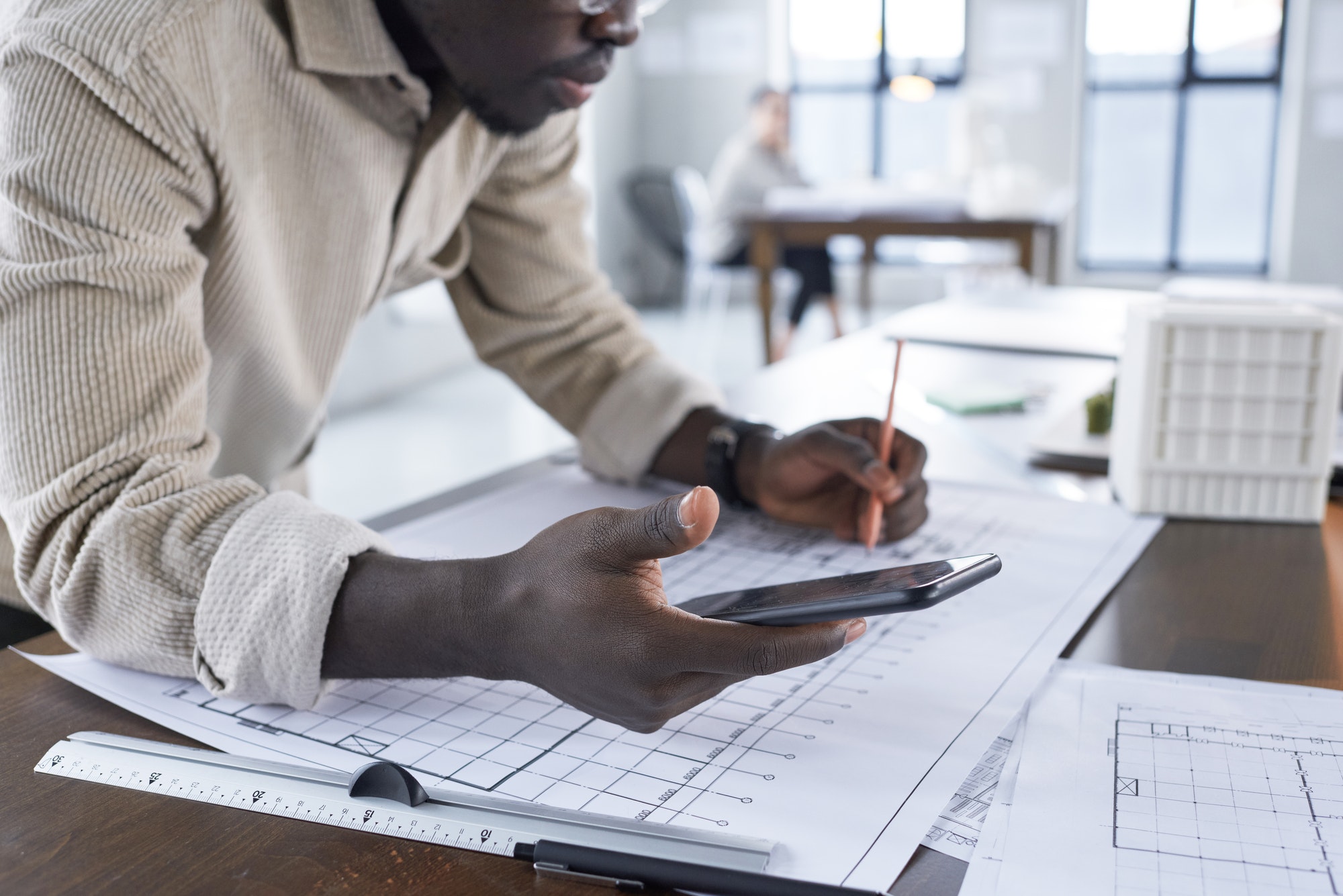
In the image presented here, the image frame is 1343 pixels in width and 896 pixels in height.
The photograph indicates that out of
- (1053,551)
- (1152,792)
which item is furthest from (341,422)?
(1152,792)

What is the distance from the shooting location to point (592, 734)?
60cm

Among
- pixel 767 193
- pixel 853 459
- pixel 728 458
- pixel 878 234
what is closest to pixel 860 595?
pixel 853 459

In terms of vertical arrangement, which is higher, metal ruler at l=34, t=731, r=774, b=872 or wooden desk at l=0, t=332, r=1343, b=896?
metal ruler at l=34, t=731, r=774, b=872

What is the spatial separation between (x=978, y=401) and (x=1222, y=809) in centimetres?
83

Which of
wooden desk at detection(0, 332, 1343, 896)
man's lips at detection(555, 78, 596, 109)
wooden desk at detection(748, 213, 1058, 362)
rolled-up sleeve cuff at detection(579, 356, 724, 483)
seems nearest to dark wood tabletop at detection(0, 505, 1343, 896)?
wooden desk at detection(0, 332, 1343, 896)

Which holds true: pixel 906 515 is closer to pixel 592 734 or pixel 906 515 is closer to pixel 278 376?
pixel 592 734

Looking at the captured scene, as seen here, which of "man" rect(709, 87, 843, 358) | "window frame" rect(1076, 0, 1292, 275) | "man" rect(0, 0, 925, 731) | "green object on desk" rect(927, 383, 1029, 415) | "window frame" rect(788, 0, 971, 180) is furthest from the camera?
"window frame" rect(788, 0, 971, 180)

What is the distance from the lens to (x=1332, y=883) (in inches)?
18.0

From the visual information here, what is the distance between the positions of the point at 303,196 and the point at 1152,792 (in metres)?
0.74

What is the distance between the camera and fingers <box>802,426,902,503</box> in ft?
2.85

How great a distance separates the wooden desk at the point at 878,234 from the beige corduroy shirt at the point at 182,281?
312cm

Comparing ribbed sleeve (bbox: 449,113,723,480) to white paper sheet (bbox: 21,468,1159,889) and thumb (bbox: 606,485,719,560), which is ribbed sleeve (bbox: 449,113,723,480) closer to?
white paper sheet (bbox: 21,468,1159,889)

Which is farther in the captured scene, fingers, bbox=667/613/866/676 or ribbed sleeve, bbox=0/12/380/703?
ribbed sleeve, bbox=0/12/380/703

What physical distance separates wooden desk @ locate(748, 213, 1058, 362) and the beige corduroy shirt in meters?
3.12
